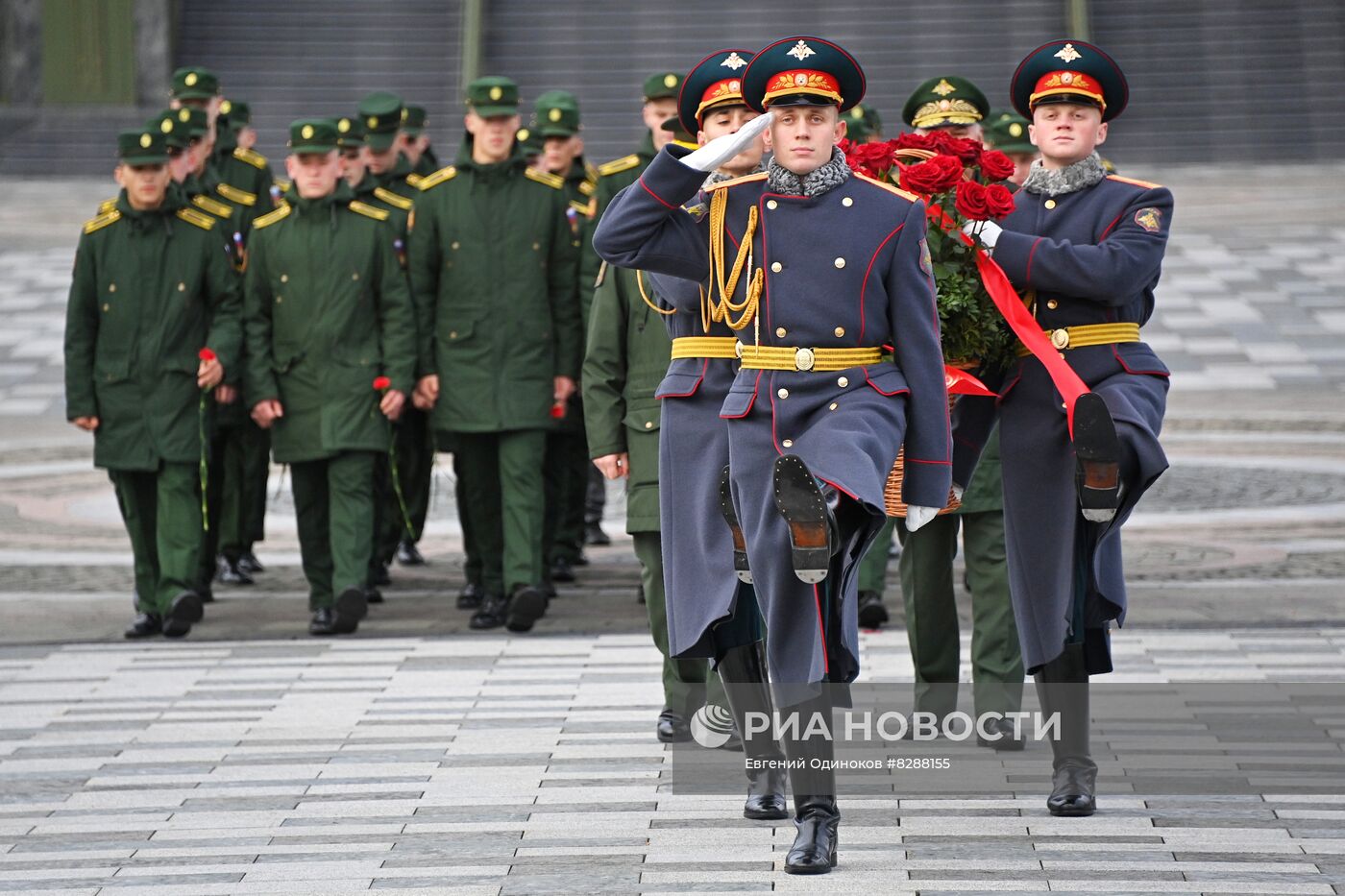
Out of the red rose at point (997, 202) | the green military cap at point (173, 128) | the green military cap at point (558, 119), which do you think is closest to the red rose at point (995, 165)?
the red rose at point (997, 202)

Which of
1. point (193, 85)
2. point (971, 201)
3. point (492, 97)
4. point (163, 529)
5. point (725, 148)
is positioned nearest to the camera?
point (725, 148)

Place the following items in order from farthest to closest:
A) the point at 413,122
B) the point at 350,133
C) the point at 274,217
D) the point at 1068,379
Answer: the point at 413,122 → the point at 350,133 → the point at 274,217 → the point at 1068,379

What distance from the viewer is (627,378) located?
753 centimetres

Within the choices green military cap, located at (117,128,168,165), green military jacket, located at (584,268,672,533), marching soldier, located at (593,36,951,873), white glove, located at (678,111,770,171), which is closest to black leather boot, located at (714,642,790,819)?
marching soldier, located at (593,36,951,873)

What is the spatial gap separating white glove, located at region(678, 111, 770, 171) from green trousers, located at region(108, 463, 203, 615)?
4894 millimetres

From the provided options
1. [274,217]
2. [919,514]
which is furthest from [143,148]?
[919,514]

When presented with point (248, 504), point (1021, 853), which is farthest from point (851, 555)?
point (248, 504)

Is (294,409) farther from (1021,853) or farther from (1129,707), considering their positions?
(1021,853)

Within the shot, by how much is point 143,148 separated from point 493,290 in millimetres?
1667

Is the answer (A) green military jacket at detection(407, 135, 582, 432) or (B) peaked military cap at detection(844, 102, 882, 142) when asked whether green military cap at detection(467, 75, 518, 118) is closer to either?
(A) green military jacket at detection(407, 135, 582, 432)

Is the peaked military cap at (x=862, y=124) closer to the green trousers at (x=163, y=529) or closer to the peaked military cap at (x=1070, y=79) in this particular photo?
the green trousers at (x=163, y=529)

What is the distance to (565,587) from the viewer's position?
10945 mm

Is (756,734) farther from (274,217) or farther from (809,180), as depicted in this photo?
(274,217)

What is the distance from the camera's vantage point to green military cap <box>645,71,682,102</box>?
9.77 meters
